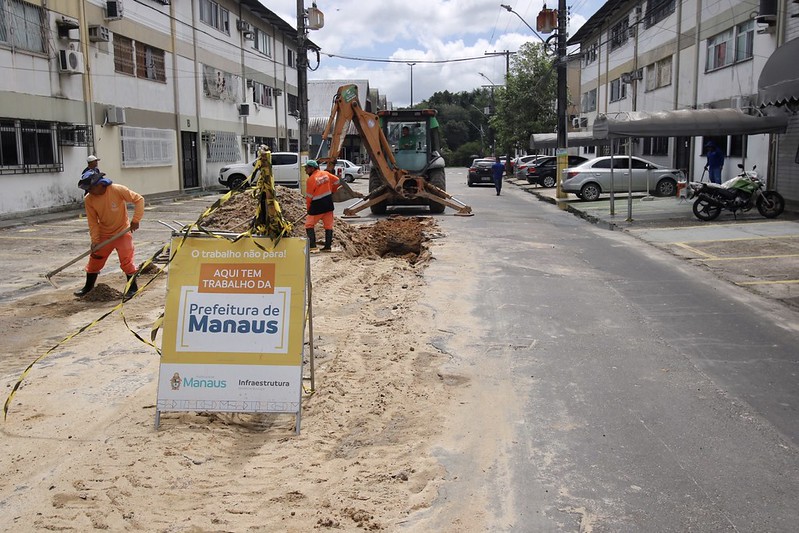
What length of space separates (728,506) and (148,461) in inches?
133

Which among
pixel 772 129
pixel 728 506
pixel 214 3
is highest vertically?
pixel 214 3

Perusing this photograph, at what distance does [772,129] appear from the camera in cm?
1903

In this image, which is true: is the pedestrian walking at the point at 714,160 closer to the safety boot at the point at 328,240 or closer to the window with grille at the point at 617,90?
the safety boot at the point at 328,240

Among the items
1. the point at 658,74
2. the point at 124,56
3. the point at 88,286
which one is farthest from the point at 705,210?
the point at 124,56

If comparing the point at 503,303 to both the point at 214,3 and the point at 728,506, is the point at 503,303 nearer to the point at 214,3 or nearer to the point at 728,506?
the point at 728,506

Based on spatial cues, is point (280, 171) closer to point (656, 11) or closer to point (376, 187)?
point (376, 187)

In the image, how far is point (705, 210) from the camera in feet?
59.3

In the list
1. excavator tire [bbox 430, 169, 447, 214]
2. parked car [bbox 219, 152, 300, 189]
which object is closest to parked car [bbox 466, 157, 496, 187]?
parked car [bbox 219, 152, 300, 189]

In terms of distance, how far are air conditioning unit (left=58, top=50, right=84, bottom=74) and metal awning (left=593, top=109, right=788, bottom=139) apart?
15.6m

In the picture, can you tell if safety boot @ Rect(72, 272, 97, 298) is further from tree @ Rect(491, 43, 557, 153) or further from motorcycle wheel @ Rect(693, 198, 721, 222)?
tree @ Rect(491, 43, 557, 153)

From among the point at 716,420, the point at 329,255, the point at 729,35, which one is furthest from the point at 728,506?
the point at 729,35

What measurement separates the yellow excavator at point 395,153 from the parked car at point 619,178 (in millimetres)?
6612

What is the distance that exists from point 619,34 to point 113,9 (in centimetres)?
2652

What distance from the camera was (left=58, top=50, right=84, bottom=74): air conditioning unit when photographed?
71.7 ft
